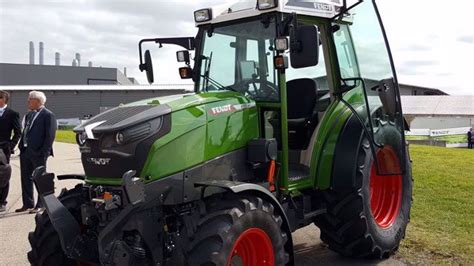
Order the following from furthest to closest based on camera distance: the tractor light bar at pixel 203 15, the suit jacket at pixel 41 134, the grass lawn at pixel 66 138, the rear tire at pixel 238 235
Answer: the grass lawn at pixel 66 138
the suit jacket at pixel 41 134
the tractor light bar at pixel 203 15
the rear tire at pixel 238 235

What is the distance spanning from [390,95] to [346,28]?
818 millimetres

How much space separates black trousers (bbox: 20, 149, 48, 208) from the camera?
7219 millimetres

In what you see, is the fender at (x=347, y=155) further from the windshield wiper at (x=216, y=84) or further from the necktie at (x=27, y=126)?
the necktie at (x=27, y=126)

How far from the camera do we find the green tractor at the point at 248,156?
3553mm

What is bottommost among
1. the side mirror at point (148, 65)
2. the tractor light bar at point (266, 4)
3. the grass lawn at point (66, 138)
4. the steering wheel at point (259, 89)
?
the grass lawn at point (66, 138)

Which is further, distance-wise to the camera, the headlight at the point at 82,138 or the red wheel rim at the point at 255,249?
the headlight at the point at 82,138

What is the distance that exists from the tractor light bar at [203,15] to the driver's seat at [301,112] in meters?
1.02

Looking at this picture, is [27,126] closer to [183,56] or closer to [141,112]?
[183,56]

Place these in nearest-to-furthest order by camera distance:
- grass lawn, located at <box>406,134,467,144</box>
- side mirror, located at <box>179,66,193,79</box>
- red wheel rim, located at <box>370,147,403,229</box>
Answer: side mirror, located at <box>179,66,193,79</box> < red wheel rim, located at <box>370,147,403,229</box> < grass lawn, located at <box>406,134,467,144</box>

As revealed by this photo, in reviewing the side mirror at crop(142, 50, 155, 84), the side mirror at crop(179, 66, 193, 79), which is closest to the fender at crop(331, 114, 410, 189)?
the side mirror at crop(179, 66, 193, 79)

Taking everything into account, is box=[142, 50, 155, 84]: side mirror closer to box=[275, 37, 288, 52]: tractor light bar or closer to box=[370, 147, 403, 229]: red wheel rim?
box=[275, 37, 288, 52]: tractor light bar

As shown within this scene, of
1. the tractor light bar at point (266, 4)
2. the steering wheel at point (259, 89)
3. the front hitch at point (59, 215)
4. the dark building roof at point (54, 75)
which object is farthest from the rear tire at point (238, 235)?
the dark building roof at point (54, 75)

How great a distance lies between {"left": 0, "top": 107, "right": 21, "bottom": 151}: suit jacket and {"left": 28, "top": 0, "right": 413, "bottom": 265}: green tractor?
370cm

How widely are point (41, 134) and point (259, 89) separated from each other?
4070mm
